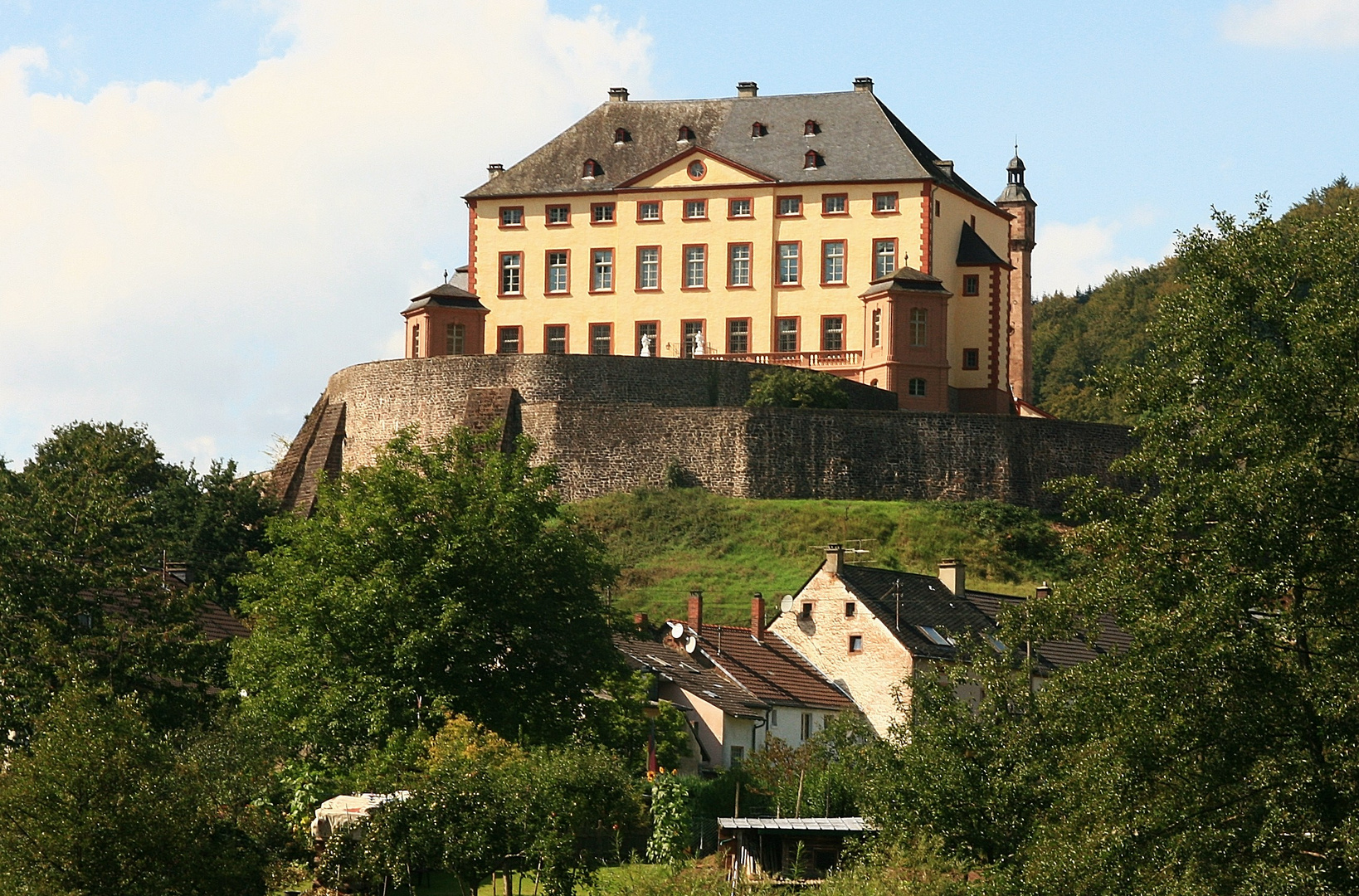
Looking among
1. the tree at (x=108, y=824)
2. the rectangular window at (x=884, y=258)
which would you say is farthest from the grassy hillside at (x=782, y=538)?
the tree at (x=108, y=824)

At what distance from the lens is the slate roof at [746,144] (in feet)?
268

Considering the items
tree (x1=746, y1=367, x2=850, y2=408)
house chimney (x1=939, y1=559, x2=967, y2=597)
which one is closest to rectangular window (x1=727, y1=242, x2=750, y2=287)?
tree (x1=746, y1=367, x2=850, y2=408)

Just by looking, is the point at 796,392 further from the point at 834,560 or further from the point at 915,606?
the point at 834,560

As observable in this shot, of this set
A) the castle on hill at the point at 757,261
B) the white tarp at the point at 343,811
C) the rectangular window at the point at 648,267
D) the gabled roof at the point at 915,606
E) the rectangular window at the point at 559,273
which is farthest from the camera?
the rectangular window at the point at 559,273

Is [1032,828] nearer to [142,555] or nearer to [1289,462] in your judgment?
[1289,462]

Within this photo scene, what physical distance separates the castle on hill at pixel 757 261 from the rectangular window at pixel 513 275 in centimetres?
4

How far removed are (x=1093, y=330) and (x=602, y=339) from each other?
59.8m

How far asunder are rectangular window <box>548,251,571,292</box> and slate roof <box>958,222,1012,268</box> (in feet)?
46.6

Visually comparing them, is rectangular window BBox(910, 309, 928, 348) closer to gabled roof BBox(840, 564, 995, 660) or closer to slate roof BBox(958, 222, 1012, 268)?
slate roof BBox(958, 222, 1012, 268)

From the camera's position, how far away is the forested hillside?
117938mm

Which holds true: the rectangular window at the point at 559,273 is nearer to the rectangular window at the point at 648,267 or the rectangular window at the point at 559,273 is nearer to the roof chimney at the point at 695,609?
the rectangular window at the point at 648,267

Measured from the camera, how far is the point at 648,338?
266ft

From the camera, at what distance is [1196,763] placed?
24.9 meters

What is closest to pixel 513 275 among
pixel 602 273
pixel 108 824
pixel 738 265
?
pixel 602 273
